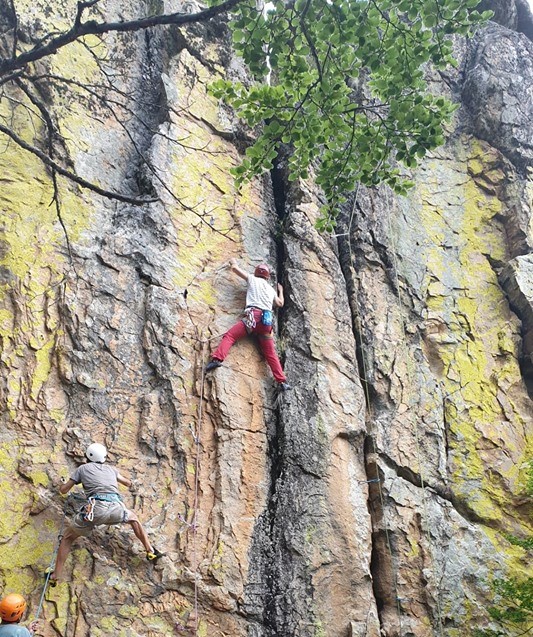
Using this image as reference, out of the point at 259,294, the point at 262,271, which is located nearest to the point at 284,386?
the point at 259,294

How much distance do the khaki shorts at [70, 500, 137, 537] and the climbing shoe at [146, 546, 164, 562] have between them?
19.3 inches

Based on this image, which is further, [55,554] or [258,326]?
[258,326]

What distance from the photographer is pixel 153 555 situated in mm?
6184

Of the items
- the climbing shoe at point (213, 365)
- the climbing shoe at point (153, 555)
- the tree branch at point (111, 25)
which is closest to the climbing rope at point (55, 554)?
the climbing shoe at point (153, 555)

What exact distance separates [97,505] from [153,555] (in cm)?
88

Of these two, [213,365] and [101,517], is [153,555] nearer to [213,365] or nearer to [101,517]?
[101,517]

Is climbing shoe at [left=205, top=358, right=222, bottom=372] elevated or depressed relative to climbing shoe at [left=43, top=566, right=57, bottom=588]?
elevated

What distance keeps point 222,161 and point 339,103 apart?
4.88 meters

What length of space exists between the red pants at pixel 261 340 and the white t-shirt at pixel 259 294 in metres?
0.13

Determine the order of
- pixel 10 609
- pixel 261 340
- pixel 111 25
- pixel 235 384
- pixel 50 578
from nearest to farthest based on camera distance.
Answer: pixel 111 25
pixel 10 609
pixel 50 578
pixel 235 384
pixel 261 340

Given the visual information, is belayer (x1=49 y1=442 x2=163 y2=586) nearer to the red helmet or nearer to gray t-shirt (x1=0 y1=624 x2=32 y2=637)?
gray t-shirt (x1=0 y1=624 x2=32 y2=637)

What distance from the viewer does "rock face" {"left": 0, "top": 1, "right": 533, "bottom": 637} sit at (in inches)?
253

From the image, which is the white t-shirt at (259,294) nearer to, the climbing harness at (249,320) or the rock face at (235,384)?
the climbing harness at (249,320)

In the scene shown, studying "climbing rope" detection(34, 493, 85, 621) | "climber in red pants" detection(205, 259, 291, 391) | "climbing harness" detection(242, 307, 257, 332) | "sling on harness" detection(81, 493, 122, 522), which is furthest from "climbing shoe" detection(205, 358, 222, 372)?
"climbing rope" detection(34, 493, 85, 621)
